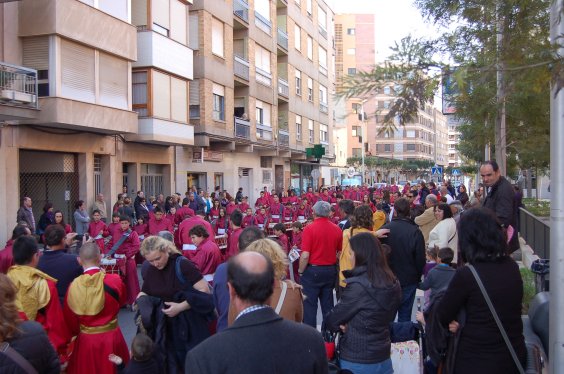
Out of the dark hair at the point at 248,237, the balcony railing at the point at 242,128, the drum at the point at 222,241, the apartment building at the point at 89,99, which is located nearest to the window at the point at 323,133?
the balcony railing at the point at 242,128

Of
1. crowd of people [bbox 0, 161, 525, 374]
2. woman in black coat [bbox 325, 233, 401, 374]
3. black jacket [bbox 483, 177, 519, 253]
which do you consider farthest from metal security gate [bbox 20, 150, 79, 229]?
woman in black coat [bbox 325, 233, 401, 374]

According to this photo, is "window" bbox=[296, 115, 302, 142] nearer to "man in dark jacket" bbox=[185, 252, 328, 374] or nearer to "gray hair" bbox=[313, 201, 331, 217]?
"gray hair" bbox=[313, 201, 331, 217]

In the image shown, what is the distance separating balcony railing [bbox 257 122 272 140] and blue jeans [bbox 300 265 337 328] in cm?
2474

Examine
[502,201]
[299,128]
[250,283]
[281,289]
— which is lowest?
[281,289]

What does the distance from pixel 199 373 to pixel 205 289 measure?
270cm

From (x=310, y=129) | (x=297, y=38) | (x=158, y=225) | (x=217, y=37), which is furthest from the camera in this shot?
(x=310, y=129)

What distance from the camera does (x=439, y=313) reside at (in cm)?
360

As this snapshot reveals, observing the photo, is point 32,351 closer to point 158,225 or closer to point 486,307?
point 486,307

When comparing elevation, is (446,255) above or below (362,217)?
below

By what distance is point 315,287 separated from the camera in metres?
7.17

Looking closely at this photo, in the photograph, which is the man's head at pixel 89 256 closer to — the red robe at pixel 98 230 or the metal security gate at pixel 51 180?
the red robe at pixel 98 230

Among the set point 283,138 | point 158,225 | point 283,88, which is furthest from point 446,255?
point 283,88

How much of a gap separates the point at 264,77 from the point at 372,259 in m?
29.3

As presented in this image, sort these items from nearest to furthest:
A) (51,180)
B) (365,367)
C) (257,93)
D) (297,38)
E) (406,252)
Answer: (365,367), (406,252), (51,180), (257,93), (297,38)
